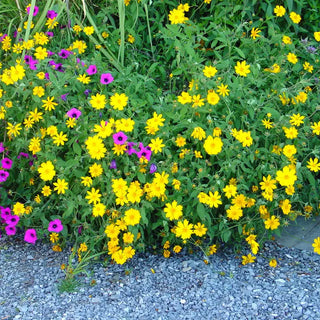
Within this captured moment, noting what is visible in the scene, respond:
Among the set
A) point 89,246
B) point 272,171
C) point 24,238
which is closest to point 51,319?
point 89,246

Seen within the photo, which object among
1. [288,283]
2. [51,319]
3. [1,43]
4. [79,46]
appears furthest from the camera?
[1,43]

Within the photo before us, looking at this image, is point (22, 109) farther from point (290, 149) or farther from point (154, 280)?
point (290, 149)

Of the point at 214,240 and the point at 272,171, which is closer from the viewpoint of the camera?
the point at 272,171

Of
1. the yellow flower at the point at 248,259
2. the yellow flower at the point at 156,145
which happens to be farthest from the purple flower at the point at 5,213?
the yellow flower at the point at 248,259

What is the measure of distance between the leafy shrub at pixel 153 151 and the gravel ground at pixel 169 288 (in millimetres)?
102

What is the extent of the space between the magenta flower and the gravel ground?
7.8 inches

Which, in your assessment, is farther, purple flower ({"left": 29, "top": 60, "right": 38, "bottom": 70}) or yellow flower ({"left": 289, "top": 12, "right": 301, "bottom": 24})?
yellow flower ({"left": 289, "top": 12, "right": 301, "bottom": 24})

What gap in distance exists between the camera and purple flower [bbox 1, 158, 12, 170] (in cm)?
298

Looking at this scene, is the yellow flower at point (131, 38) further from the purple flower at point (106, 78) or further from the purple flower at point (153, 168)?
the purple flower at point (153, 168)

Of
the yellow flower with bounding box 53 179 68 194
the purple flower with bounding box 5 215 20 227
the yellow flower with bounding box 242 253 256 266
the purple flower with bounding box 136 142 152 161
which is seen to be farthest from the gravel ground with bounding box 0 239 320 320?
the purple flower with bounding box 136 142 152 161

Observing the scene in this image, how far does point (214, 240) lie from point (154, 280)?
19.6 inches

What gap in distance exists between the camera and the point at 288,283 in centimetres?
268

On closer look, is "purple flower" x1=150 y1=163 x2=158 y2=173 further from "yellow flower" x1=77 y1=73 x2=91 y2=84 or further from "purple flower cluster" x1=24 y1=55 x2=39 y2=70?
"purple flower cluster" x1=24 y1=55 x2=39 y2=70

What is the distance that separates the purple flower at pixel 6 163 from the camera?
298 cm
